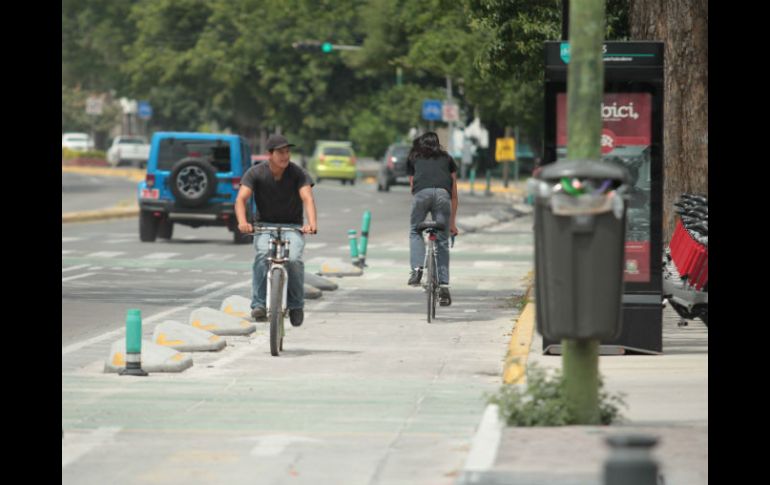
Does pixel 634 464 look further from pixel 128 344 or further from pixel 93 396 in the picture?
pixel 128 344

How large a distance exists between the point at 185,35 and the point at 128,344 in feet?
277

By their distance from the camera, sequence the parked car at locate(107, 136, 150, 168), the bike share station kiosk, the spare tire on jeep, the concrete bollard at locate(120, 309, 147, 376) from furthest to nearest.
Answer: the parked car at locate(107, 136, 150, 168), the spare tire on jeep, the bike share station kiosk, the concrete bollard at locate(120, 309, 147, 376)

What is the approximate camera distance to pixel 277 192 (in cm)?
1572

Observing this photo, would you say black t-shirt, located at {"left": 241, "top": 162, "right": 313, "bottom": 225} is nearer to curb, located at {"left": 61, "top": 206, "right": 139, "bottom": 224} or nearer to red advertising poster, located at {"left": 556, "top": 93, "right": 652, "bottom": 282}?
red advertising poster, located at {"left": 556, "top": 93, "right": 652, "bottom": 282}

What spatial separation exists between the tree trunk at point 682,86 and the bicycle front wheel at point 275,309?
696 cm

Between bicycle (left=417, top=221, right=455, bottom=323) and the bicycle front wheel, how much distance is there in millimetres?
3327

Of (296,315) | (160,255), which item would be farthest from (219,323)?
(160,255)

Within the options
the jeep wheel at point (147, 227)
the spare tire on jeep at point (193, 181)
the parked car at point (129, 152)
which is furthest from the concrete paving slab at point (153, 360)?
the parked car at point (129, 152)

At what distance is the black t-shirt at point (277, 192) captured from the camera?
618 inches

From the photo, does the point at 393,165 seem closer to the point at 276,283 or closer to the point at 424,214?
the point at 424,214

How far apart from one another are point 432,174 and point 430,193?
228mm

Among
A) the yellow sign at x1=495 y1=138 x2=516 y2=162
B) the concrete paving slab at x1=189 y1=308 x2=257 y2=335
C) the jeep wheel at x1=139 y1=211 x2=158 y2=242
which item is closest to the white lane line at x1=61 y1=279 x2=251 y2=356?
the concrete paving slab at x1=189 y1=308 x2=257 y2=335

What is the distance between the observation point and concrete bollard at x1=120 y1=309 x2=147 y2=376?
13.3 m
